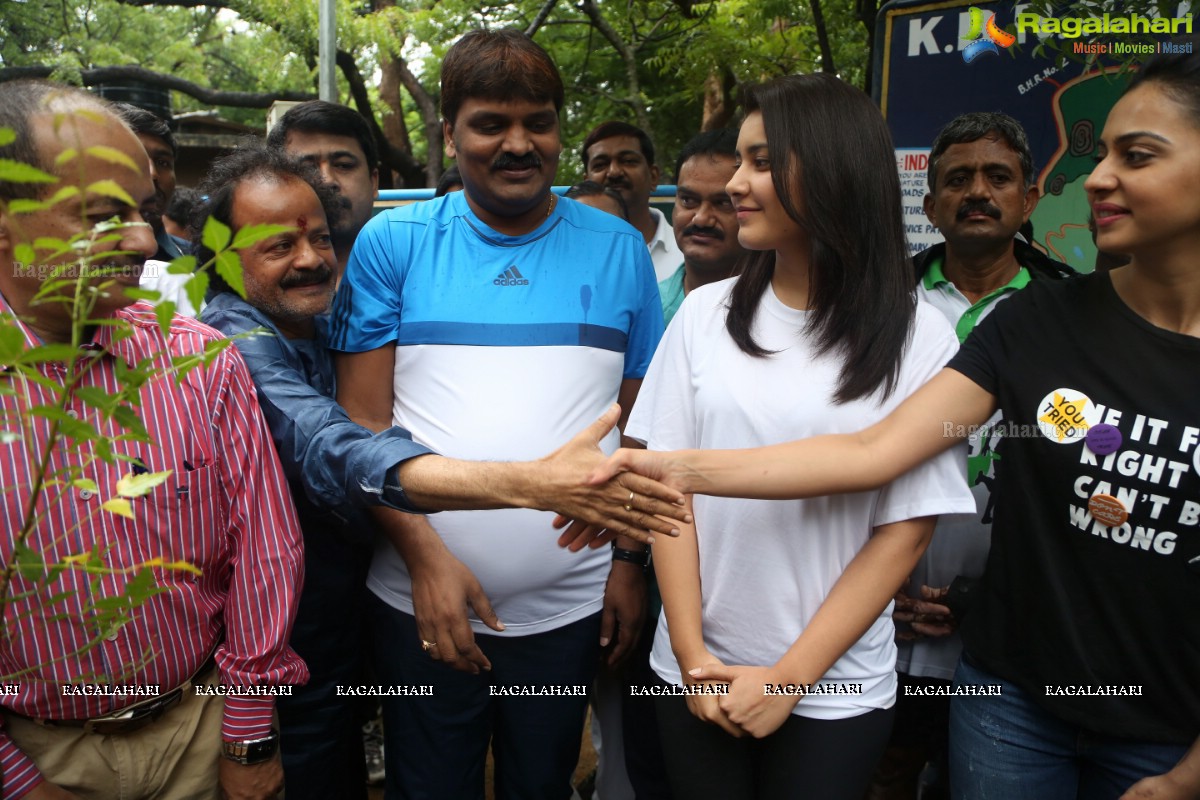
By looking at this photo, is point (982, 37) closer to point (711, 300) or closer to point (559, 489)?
point (711, 300)

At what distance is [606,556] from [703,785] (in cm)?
73

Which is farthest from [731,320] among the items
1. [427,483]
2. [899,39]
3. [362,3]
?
[362,3]

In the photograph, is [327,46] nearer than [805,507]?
No

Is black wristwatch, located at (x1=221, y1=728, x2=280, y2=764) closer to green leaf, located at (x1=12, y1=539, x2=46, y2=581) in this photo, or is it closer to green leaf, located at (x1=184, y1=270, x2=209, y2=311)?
green leaf, located at (x1=12, y1=539, x2=46, y2=581)

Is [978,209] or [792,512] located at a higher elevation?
[978,209]

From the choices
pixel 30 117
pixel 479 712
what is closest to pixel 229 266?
pixel 30 117

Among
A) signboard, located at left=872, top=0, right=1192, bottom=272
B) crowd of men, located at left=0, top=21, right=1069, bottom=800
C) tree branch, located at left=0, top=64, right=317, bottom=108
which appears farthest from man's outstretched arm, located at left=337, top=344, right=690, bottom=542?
tree branch, located at left=0, top=64, right=317, bottom=108

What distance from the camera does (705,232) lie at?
3.54 m

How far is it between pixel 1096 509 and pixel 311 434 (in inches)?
67.6

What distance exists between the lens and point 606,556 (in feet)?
8.67

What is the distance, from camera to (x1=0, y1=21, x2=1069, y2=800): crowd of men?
1888mm

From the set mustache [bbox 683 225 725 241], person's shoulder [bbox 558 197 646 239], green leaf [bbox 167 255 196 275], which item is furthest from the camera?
mustache [bbox 683 225 725 241]

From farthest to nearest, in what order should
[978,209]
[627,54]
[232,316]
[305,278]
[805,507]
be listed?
[627,54] → [978,209] → [305,278] → [232,316] → [805,507]

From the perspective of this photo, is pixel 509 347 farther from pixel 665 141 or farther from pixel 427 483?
pixel 665 141
